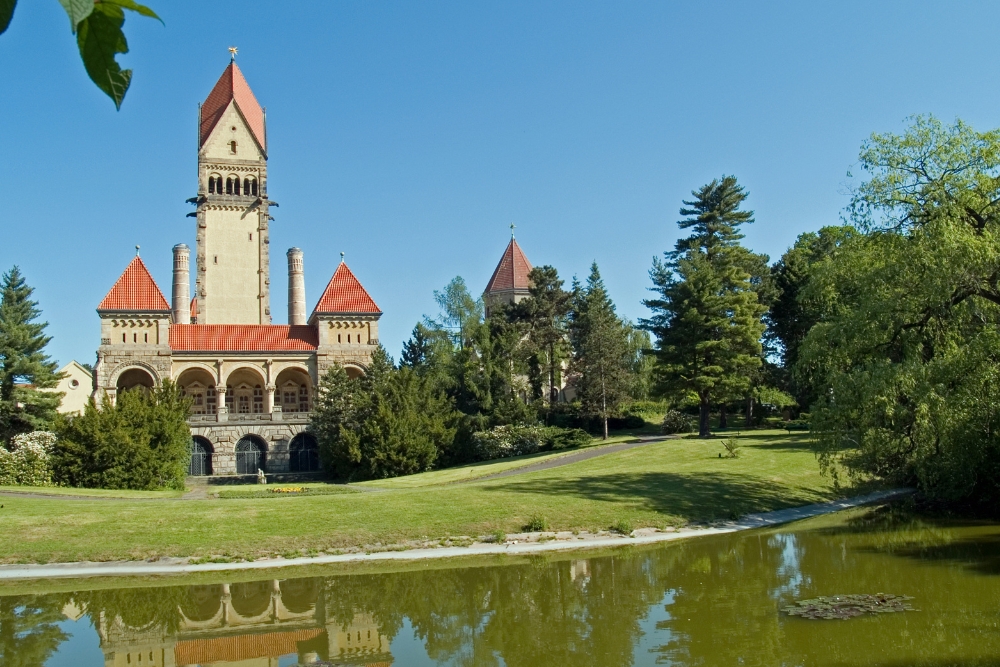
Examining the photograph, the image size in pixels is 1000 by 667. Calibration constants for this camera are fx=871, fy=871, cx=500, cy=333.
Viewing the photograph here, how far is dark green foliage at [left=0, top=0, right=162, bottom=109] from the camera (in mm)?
1836

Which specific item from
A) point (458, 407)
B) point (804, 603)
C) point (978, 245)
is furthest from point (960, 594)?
point (458, 407)

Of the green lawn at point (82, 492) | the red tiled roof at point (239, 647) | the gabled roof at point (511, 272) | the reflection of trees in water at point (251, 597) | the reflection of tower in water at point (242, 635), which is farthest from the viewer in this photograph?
the gabled roof at point (511, 272)

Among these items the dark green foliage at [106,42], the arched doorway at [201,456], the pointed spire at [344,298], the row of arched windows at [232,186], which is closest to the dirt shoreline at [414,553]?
the dark green foliage at [106,42]

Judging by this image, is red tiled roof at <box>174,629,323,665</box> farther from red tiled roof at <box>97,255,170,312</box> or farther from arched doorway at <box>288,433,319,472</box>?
red tiled roof at <box>97,255,170,312</box>

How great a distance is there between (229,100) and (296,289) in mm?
15161

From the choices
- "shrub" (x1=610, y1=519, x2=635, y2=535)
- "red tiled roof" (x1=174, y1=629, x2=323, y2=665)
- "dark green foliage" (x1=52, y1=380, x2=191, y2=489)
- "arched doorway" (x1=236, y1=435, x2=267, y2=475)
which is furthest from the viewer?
"arched doorway" (x1=236, y1=435, x2=267, y2=475)

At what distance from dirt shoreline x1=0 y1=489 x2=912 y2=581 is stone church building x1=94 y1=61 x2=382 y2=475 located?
29.3 meters

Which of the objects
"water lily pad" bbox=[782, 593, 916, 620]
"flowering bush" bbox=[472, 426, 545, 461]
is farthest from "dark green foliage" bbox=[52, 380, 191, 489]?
"water lily pad" bbox=[782, 593, 916, 620]

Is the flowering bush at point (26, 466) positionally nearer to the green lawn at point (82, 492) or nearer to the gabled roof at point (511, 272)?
the green lawn at point (82, 492)

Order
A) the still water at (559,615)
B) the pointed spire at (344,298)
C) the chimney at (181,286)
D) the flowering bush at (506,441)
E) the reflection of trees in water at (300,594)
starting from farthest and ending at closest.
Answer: the chimney at (181,286)
the pointed spire at (344,298)
the flowering bush at (506,441)
the reflection of trees in water at (300,594)
the still water at (559,615)

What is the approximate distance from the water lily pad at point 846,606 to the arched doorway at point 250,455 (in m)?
40.2

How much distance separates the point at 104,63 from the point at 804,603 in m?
14.1

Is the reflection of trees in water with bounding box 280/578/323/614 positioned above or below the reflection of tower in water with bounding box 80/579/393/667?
above

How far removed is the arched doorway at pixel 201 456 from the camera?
1922 inches
